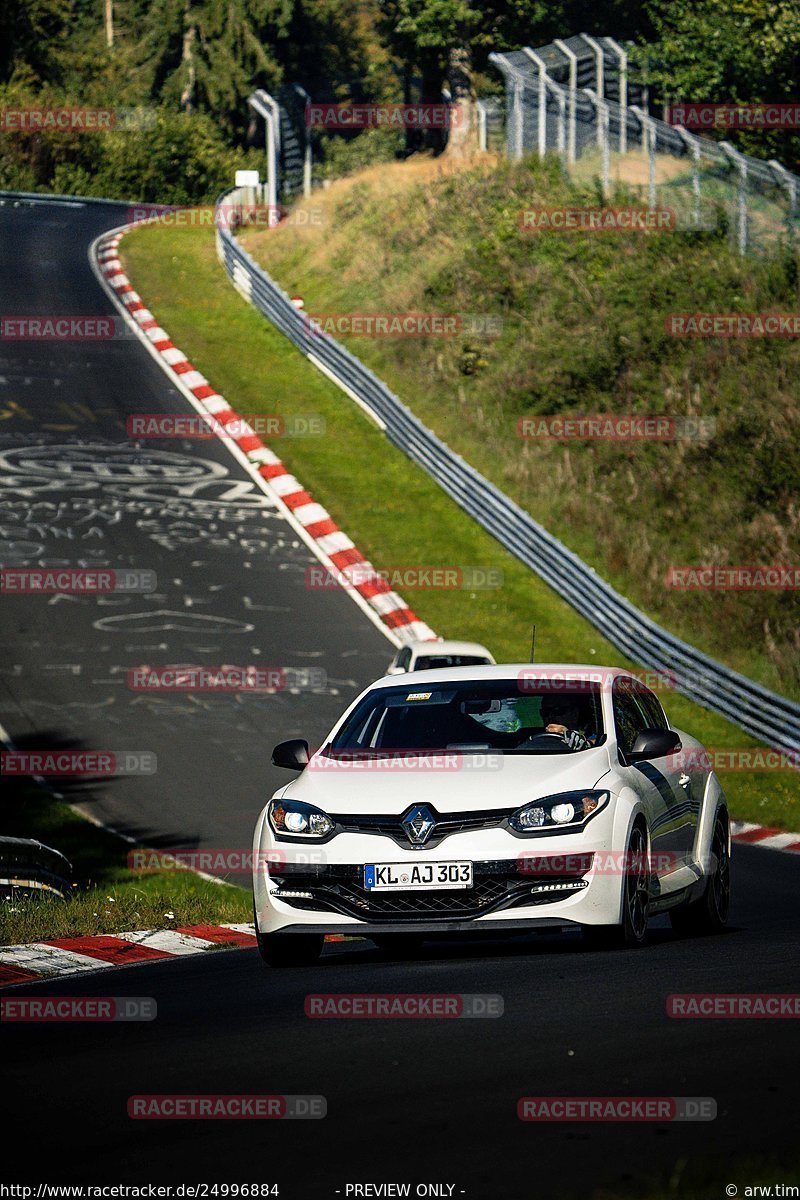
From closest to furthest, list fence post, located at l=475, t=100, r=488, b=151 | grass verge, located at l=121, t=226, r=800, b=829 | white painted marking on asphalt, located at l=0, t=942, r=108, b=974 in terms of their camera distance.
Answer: white painted marking on asphalt, located at l=0, t=942, r=108, b=974
grass verge, located at l=121, t=226, r=800, b=829
fence post, located at l=475, t=100, r=488, b=151

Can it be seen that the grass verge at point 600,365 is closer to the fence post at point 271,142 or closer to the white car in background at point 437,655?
the fence post at point 271,142

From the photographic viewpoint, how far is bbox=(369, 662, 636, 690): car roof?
10227 mm

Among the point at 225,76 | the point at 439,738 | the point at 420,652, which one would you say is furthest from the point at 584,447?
the point at 225,76

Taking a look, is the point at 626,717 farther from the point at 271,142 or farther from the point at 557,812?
the point at 271,142

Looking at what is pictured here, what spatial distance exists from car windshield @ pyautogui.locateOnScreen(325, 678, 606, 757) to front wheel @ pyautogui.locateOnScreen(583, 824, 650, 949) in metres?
0.66

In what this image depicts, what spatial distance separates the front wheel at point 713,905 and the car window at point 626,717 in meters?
0.81

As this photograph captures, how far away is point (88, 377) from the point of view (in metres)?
34.8

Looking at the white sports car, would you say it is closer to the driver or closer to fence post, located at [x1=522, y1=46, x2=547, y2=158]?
the driver

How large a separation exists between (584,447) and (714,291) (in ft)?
16.9

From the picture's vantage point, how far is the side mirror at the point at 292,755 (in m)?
9.77

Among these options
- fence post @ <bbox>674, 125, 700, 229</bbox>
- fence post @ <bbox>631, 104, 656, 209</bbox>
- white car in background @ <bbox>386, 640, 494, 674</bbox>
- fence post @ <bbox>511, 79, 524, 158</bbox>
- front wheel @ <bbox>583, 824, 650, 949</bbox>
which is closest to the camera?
front wheel @ <bbox>583, 824, 650, 949</bbox>

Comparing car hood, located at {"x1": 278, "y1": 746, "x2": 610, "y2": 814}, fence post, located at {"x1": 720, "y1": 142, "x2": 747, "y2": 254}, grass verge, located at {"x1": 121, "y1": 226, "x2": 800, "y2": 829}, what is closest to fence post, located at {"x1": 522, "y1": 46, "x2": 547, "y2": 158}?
fence post, located at {"x1": 720, "y1": 142, "x2": 747, "y2": 254}

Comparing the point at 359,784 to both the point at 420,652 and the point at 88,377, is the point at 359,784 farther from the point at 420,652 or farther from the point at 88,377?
the point at 88,377

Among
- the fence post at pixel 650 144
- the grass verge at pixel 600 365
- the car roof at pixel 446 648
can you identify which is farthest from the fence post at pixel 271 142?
the car roof at pixel 446 648
